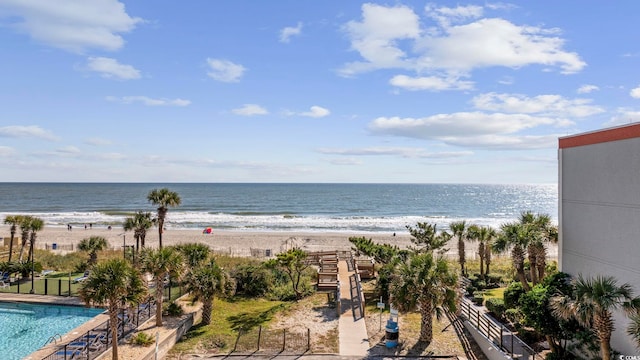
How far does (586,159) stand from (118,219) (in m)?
81.9

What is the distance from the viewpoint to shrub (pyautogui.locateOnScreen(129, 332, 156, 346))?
16562mm

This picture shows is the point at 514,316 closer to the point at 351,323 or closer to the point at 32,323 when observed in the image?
the point at 351,323

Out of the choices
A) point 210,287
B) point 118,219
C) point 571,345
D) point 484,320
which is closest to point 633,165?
point 571,345

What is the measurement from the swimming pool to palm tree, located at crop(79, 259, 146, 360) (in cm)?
547

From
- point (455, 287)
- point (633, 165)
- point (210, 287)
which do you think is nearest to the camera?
point (633, 165)

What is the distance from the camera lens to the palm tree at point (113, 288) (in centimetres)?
1440

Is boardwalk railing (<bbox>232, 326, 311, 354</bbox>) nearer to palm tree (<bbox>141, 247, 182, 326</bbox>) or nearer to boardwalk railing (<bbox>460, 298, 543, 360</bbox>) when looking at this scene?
palm tree (<bbox>141, 247, 182, 326</bbox>)

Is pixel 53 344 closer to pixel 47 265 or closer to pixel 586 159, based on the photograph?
pixel 47 265

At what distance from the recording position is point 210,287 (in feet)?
63.6

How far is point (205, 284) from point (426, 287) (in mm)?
10241

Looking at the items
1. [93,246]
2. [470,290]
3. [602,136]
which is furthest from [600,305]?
[93,246]

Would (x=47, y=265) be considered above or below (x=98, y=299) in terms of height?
below

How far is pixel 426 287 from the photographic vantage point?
1662cm

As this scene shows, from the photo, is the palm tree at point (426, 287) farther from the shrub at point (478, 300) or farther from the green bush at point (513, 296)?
the shrub at point (478, 300)
